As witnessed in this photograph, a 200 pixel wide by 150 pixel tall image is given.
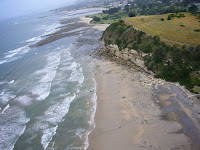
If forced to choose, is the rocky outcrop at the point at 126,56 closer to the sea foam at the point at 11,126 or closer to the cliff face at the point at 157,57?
the cliff face at the point at 157,57

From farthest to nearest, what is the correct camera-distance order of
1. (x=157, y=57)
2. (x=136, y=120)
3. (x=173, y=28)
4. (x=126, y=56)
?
(x=126, y=56), (x=173, y=28), (x=157, y=57), (x=136, y=120)

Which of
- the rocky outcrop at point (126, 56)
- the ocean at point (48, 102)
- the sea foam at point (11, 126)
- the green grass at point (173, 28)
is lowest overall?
the sea foam at point (11, 126)

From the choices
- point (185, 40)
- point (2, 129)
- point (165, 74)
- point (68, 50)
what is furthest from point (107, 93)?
point (68, 50)

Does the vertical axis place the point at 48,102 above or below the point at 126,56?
below

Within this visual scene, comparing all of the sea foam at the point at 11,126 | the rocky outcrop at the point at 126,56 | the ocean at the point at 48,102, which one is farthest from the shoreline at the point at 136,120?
the sea foam at the point at 11,126

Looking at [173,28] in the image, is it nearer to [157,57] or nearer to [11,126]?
[157,57]

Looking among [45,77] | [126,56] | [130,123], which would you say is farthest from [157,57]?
[45,77]

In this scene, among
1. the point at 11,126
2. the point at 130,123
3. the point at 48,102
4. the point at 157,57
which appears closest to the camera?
the point at 130,123

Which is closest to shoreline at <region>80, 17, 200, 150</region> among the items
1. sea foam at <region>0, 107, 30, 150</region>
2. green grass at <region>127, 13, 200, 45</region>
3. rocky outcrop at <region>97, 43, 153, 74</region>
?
rocky outcrop at <region>97, 43, 153, 74</region>
